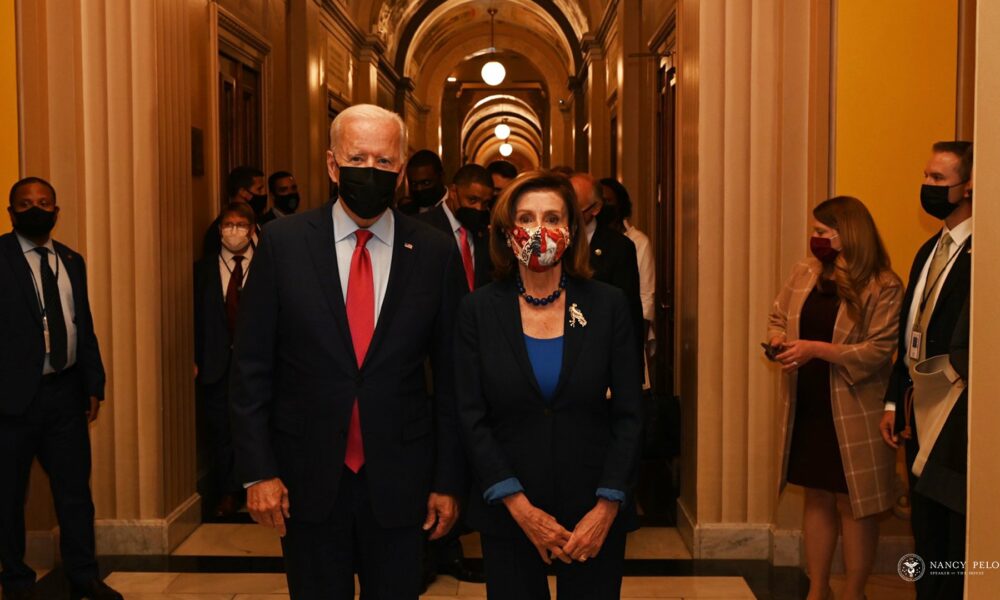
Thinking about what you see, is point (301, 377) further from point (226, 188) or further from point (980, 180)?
point (226, 188)

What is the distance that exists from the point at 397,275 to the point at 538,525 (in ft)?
2.42

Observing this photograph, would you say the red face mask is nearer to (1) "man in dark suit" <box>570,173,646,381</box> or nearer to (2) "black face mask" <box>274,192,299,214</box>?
(1) "man in dark suit" <box>570,173,646,381</box>

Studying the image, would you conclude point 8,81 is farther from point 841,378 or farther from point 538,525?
point 841,378

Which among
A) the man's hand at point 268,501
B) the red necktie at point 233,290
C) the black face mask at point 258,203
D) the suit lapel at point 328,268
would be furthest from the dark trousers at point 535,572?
the black face mask at point 258,203

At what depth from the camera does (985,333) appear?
2.16 metres

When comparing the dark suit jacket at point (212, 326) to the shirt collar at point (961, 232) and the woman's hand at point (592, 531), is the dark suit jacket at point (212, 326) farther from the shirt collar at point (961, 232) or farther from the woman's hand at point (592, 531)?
the shirt collar at point (961, 232)

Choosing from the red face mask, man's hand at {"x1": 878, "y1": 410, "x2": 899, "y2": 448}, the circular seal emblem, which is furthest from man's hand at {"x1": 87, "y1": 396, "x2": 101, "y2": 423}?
Answer: the circular seal emblem

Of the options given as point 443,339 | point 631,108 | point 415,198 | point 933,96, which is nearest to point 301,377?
point 443,339

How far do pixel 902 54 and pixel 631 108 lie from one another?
535 cm

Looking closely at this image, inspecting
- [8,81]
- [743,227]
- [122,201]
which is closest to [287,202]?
[122,201]

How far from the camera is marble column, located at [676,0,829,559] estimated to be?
4.97 m

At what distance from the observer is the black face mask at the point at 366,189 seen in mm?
2693

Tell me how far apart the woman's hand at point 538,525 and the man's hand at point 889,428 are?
1.75 m

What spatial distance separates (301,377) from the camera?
271cm
